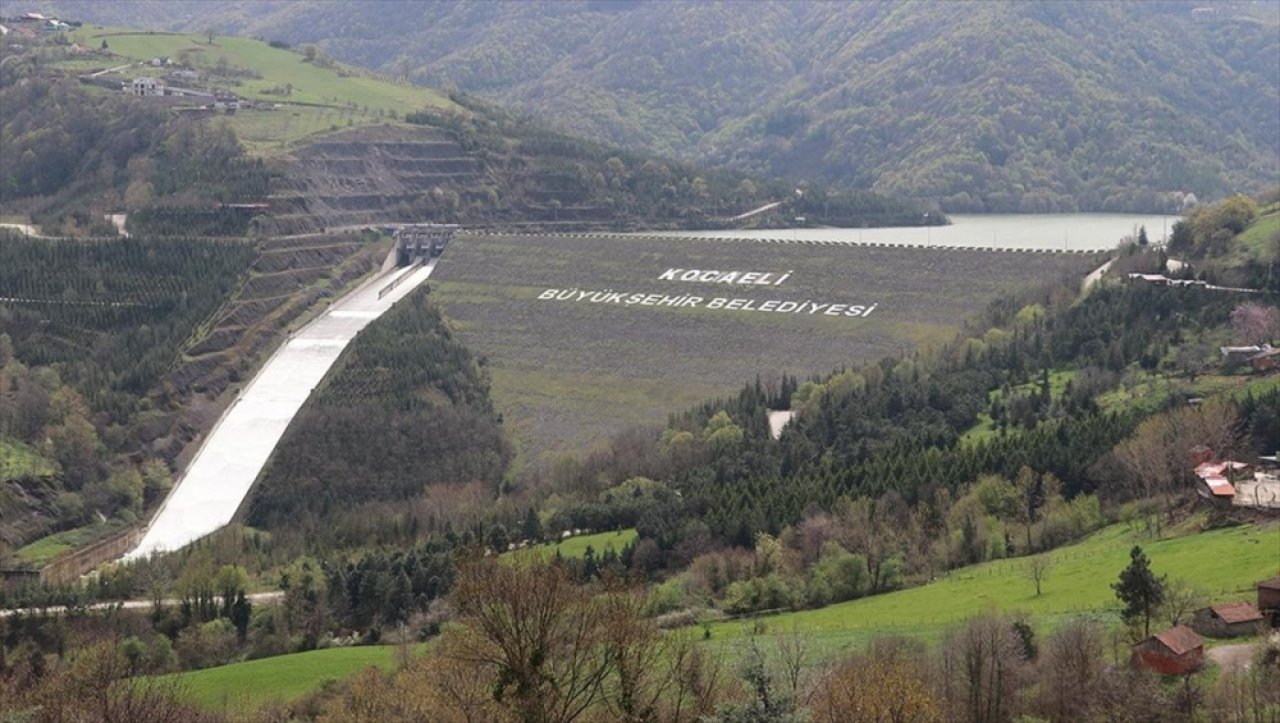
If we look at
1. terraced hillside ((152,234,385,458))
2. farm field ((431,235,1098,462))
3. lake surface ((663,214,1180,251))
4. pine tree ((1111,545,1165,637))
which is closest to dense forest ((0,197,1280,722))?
pine tree ((1111,545,1165,637))

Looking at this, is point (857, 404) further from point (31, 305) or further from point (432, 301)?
point (31, 305)

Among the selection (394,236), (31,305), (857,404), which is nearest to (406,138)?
(394,236)

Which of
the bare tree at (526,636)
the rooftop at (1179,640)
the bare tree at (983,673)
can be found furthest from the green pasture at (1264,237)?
the bare tree at (526,636)

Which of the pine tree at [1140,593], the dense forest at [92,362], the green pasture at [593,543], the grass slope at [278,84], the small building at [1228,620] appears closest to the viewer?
the small building at [1228,620]

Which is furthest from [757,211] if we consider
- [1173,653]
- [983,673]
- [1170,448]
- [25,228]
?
[1173,653]

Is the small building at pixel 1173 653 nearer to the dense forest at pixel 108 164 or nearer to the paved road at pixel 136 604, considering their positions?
the paved road at pixel 136 604

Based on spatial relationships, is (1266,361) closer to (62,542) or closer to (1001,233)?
(62,542)
